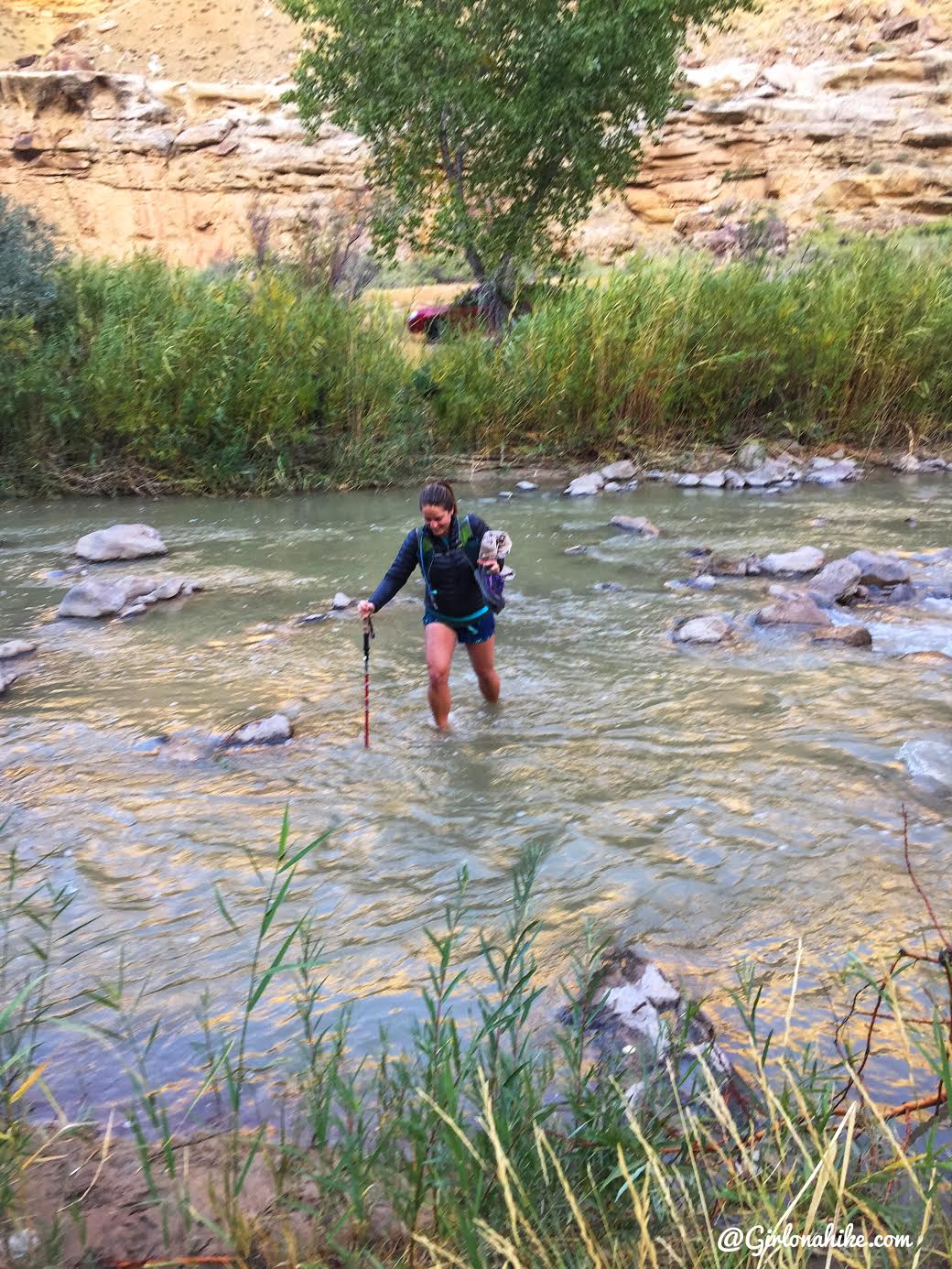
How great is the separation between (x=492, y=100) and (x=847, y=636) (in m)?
12.7

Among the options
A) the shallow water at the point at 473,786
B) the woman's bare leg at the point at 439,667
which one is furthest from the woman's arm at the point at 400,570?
the shallow water at the point at 473,786

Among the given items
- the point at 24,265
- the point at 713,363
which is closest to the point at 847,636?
the point at 713,363

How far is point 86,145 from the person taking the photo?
106ft

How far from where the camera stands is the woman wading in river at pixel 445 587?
16.7 feet

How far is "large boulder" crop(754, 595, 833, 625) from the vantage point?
662 cm

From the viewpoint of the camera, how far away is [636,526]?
9.85 metres

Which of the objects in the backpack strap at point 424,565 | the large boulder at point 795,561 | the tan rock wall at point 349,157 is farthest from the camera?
the tan rock wall at point 349,157

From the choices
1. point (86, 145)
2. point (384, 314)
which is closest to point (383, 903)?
point (384, 314)

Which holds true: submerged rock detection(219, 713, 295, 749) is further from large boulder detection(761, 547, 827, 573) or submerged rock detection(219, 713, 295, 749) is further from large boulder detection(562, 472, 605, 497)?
large boulder detection(562, 472, 605, 497)

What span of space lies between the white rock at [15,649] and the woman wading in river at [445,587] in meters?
2.65

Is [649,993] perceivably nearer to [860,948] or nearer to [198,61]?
[860,948]

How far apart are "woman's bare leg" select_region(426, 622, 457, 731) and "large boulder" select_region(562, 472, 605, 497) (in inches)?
271

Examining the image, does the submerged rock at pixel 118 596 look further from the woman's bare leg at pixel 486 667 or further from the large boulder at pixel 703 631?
the large boulder at pixel 703 631

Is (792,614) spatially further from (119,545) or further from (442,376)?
(442,376)
